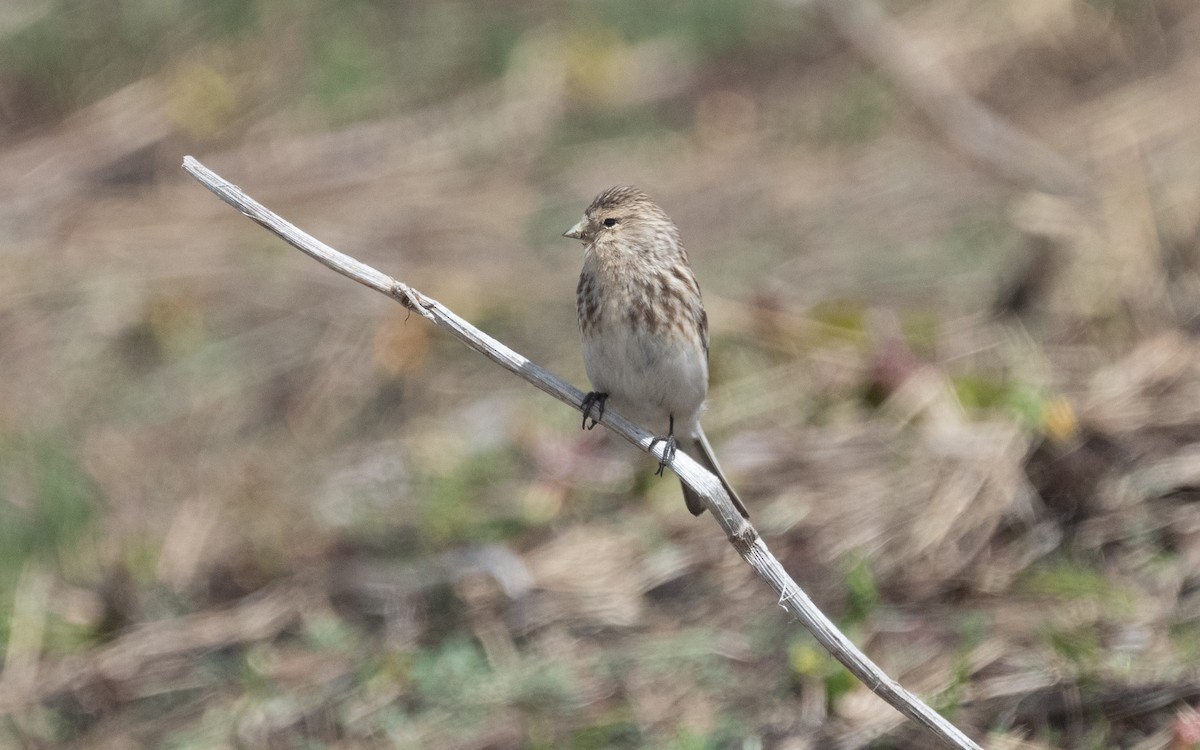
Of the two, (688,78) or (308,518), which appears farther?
(688,78)

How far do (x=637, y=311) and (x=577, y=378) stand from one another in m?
2.63

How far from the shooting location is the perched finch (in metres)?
4.52

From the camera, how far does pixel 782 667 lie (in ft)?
15.9

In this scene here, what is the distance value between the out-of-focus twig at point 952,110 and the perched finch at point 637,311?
4096 mm

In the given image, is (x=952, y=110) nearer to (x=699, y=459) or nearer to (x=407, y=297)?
(x=699, y=459)

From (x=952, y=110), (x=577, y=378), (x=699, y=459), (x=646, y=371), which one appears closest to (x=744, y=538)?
(x=646, y=371)

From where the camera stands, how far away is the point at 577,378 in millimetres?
7121

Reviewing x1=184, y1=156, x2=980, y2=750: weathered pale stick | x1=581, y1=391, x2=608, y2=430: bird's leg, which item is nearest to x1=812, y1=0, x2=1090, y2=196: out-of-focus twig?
x1=581, y1=391, x2=608, y2=430: bird's leg

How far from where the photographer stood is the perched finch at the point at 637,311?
4.52 meters

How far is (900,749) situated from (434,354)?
3.95 meters

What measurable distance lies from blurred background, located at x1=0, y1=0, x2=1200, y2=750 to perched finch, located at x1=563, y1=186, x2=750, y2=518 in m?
0.88

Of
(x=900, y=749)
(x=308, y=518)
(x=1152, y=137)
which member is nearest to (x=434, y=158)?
(x=308, y=518)

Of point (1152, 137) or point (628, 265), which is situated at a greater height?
point (1152, 137)

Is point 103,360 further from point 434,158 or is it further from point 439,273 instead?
point 434,158
